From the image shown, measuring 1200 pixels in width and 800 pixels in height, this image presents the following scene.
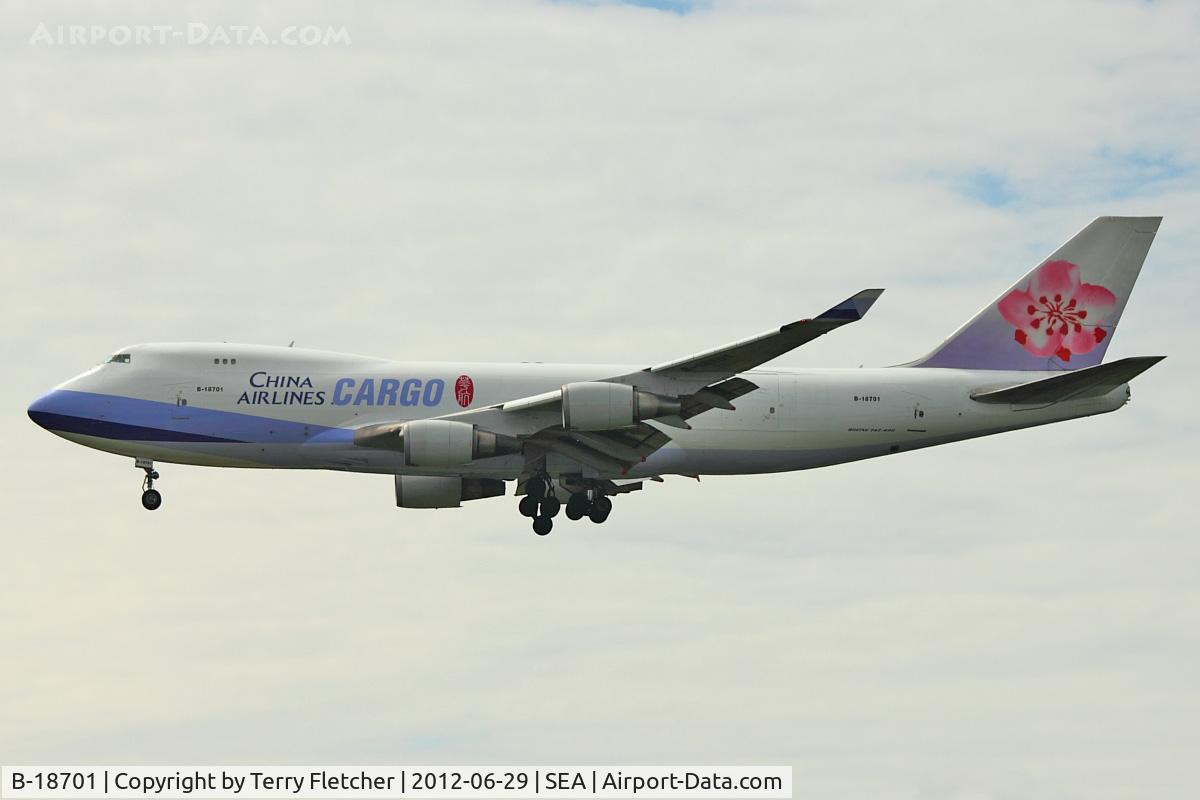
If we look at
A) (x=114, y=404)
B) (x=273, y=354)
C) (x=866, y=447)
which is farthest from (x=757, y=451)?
(x=114, y=404)

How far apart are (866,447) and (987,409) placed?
3.45m

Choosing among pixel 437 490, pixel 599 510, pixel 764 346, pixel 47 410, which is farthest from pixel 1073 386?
pixel 47 410

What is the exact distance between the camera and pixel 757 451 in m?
46.0

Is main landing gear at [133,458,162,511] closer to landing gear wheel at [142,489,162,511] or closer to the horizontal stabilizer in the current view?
landing gear wheel at [142,489,162,511]

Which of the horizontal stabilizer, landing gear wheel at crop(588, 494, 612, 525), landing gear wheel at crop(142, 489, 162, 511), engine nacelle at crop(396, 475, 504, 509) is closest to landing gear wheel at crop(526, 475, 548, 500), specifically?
landing gear wheel at crop(588, 494, 612, 525)

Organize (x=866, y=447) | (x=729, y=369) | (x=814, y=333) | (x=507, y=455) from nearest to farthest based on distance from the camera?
(x=814, y=333) < (x=729, y=369) < (x=507, y=455) < (x=866, y=447)

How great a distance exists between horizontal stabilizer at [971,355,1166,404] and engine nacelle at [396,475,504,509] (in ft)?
44.9

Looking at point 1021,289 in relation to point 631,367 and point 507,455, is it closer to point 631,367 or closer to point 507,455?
point 631,367

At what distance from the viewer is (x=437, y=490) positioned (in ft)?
153

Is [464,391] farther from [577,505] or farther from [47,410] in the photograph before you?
[47,410]

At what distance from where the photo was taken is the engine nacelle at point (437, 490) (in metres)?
46.6

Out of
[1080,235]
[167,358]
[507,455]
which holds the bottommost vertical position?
[507,455]

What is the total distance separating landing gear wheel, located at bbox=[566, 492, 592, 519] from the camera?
45938 millimetres

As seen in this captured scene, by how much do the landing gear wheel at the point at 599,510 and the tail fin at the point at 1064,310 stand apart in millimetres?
9506
